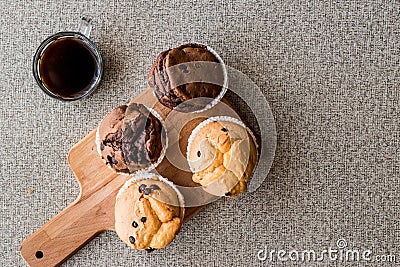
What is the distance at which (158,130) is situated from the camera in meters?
1.59

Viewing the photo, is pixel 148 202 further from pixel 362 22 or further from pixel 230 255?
pixel 362 22

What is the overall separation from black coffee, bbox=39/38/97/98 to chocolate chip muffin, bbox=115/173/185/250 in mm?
388

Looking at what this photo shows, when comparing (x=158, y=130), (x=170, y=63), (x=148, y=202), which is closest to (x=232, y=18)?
(x=170, y=63)

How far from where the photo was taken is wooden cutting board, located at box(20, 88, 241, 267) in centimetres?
169

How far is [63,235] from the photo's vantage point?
68.0 inches

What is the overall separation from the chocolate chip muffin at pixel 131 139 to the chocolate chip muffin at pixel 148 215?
71mm

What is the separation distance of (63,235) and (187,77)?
67 cm

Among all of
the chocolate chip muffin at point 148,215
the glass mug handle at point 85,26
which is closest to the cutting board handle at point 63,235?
the chocolate chip muffin at point 148,215

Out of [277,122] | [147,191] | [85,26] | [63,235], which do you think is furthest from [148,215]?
[85,26]

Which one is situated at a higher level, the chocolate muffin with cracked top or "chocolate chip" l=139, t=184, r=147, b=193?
the chocolate muffin with cracked top

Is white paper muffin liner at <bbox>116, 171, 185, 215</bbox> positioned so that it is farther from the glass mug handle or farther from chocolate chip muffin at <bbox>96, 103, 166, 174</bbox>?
the glass mug handle

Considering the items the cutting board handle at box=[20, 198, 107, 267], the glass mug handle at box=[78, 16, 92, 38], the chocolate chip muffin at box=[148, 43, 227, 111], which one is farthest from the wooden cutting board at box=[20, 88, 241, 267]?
the glass mug handle at box=[78, 16, 92, 38]

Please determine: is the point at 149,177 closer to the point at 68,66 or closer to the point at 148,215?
the point at 148,215

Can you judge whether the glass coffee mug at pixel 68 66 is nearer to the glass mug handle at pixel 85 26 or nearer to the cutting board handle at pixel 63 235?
the glass mug handle at pixel 85 26
